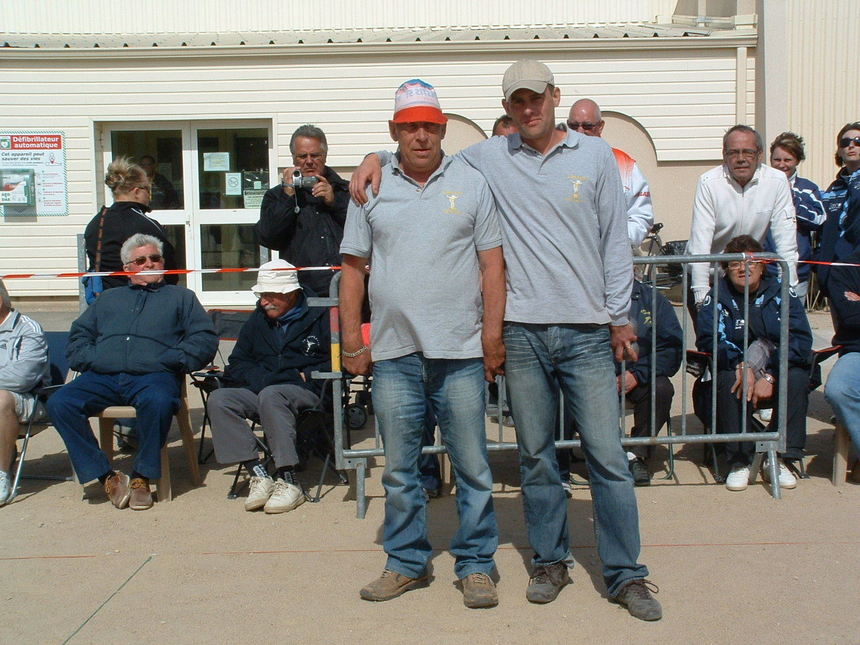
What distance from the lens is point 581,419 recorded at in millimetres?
3797

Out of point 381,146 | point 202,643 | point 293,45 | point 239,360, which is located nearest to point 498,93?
point 381,146

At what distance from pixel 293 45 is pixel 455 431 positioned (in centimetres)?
989

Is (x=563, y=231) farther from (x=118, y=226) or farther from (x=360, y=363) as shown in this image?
(x=118, y=226)

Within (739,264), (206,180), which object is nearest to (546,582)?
(739,264)

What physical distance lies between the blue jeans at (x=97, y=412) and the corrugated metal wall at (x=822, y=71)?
1041cm

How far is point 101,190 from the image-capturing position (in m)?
13.1

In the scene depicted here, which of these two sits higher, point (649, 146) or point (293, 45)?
point (293, 45)

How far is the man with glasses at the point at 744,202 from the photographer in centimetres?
580

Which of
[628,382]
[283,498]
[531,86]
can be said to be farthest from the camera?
[628,382]

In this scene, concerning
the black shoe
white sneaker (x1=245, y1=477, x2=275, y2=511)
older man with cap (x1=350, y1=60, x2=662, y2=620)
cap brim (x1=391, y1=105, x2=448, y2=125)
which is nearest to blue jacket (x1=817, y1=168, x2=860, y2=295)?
the black shoe

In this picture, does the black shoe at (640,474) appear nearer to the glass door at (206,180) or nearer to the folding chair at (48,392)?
the folding chair at (48,392)

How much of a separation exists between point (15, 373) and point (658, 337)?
375 cm

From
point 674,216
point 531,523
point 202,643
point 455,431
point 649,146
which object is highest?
point 649,146

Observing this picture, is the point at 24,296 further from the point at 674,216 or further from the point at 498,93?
the point at 674,216
